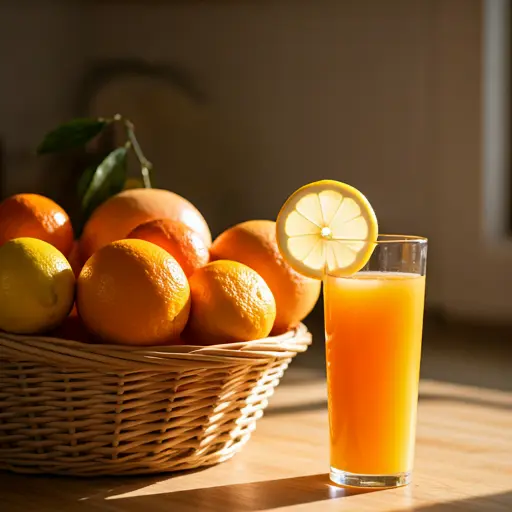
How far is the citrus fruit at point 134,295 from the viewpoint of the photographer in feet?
2.52

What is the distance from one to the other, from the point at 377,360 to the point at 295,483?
0.13 meters

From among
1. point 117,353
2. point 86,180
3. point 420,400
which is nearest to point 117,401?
point 117,353

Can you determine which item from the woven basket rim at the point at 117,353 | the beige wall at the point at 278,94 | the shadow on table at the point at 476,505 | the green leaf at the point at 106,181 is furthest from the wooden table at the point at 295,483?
the beige wall at the point at 278,94

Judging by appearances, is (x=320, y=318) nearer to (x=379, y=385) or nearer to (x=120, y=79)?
(x=120, y=79)

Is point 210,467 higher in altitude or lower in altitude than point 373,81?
lower

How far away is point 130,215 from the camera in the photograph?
94 cm

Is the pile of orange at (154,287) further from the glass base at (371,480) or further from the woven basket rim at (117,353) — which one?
the glass base at (371,480)

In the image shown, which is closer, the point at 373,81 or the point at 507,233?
the point at 507,233

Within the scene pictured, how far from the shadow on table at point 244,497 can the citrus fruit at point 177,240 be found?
21cm

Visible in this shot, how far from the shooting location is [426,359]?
212 cm

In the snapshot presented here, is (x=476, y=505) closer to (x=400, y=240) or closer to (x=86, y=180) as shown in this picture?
(x=400, y=240)

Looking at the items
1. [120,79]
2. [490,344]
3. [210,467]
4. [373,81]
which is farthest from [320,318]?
[210,467]

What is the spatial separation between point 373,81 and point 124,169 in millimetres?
2091

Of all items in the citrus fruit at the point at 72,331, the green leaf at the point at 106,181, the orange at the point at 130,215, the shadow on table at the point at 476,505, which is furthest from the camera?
the green leaf at the point at 106,181
